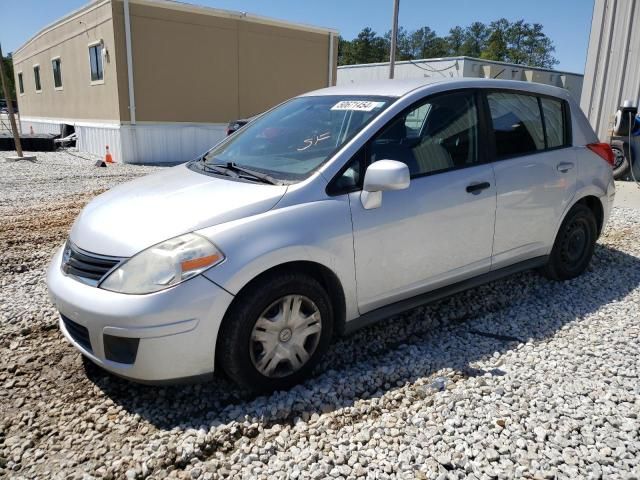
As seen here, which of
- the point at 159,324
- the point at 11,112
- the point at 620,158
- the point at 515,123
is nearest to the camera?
the point at 159,324

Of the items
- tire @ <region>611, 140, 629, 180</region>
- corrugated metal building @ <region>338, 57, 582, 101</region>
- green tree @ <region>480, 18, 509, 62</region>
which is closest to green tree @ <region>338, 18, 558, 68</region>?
green tree @ <region>480, 18, 509, 62</region>

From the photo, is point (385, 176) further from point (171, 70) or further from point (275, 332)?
point (171, 70)

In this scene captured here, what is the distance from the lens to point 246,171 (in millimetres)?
3234

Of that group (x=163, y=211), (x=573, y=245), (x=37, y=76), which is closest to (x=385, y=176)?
(x=163, y=211)

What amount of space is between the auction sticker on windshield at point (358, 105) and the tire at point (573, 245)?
2.16 meters

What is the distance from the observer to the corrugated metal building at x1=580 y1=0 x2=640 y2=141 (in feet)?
32.4

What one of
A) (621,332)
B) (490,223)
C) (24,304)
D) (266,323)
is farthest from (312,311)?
(24,304)

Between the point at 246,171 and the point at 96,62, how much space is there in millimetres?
14760

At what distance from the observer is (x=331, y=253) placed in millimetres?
2900

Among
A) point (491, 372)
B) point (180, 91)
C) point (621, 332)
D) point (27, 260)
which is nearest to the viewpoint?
point (491, 372)

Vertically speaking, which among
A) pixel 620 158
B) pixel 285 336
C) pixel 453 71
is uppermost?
pixel 453 71

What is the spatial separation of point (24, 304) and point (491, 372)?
143 inches

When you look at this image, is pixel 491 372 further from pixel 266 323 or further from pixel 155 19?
pixel 155 19

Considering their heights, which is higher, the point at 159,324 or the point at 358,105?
the point at 358,105
